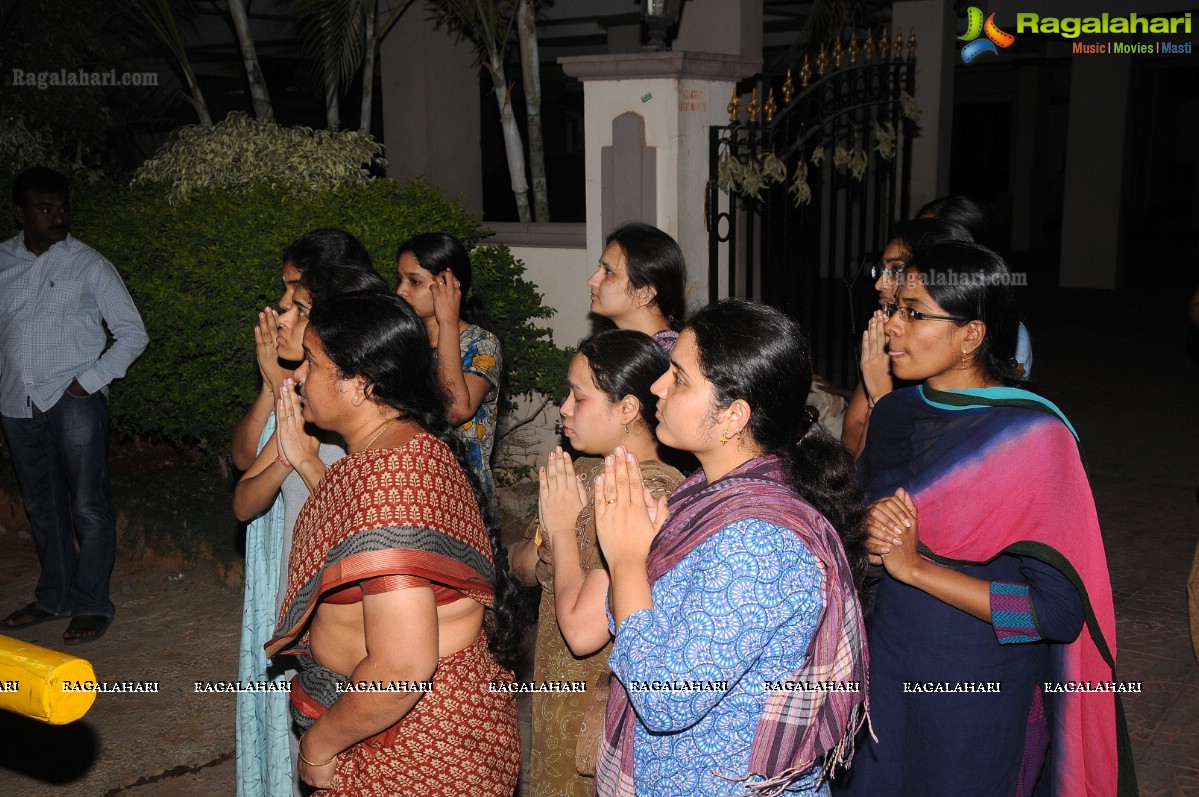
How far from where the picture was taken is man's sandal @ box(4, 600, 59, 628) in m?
5.10

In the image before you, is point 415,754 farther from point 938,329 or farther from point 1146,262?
point 1146,262

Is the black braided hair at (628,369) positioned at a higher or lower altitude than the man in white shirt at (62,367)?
higher

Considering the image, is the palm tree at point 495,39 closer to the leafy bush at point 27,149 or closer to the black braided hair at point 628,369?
the leafy bush at point 27,149

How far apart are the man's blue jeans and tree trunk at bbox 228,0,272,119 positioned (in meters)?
3.46

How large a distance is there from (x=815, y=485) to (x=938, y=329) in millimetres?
864

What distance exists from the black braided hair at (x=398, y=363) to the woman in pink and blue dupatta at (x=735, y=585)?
17.9 inches

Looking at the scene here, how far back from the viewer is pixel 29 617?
5.13 m

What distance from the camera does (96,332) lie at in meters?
4.95

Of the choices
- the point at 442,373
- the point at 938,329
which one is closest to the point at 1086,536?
the point at 938,329

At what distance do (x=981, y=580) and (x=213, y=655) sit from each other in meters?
3.70

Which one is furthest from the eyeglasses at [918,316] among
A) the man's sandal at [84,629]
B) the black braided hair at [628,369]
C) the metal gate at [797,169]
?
the man's sandal at [84,629]

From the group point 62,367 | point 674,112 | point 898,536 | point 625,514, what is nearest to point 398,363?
point 625,514

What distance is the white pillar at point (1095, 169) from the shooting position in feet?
46.9

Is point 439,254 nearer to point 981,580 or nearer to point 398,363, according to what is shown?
point 398,363
